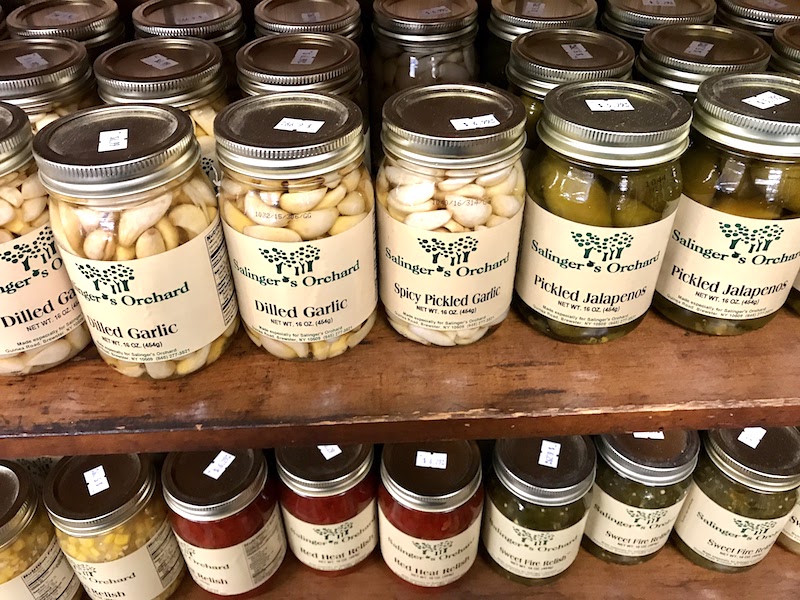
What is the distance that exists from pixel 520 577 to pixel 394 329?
1.43 ft

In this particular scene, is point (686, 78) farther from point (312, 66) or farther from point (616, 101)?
point (312, 66)

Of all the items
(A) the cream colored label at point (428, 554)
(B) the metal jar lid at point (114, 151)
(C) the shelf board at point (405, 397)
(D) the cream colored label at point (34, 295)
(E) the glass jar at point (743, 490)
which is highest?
(B) the metal jar lid at point (114, 151)

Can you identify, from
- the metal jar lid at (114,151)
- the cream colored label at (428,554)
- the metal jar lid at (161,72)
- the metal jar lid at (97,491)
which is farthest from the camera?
the cream colored label at (428,554)

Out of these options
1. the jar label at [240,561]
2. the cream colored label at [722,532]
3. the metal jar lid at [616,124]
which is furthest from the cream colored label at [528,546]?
the metal jar lid at [616,124]

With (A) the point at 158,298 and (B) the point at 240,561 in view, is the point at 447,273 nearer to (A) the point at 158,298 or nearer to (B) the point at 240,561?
(A) the point at 158,298

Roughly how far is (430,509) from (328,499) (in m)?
0.12

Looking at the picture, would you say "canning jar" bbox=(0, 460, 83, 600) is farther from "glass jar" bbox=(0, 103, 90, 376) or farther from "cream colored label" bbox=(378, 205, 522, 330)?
"cream colored label" bbox=(378, 205, 522, 330)

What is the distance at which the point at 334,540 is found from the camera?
2.80ft

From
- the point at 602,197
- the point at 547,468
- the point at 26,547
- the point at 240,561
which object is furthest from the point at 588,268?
the point at 26,547

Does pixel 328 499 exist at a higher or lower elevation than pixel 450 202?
lower

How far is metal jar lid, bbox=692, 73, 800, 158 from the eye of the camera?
20.7 inches

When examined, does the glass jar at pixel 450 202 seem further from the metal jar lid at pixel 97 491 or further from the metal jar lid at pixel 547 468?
the metal jar lid at pixel 97 491

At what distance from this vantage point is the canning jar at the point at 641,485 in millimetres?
799

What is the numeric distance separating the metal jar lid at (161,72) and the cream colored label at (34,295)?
135 mm
